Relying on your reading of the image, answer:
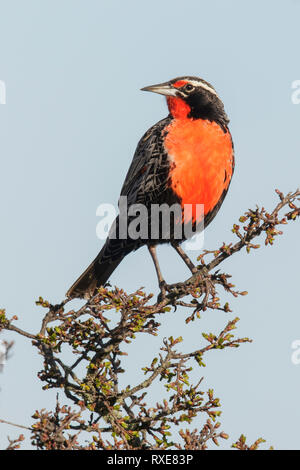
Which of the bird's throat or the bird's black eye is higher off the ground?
the bird's black eye

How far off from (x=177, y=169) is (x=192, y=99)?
1112 mm

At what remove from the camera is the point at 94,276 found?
920 centimetres

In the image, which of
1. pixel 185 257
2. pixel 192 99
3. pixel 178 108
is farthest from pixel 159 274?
pixel 192 99

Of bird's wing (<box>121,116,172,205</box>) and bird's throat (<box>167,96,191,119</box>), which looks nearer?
bird's wing (<box>121,116,172,205</box>)

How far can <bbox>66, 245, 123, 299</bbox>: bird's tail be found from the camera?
9.07 m

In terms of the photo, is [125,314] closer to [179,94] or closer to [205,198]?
[205,198]

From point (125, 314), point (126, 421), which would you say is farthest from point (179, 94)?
point (126, 421)

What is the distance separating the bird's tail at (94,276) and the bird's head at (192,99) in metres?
1.79

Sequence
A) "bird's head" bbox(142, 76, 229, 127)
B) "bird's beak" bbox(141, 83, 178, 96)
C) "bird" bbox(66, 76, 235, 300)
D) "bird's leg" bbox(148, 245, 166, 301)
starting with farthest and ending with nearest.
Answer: "bird's beak" bbox(141, 83, 178, 96) → "bird's head" bbox(142, 76, 229, 127) → "bird's leg" bbox(148, 245, 166, 301) → "bird" bbox(66, 76, 235, 300)

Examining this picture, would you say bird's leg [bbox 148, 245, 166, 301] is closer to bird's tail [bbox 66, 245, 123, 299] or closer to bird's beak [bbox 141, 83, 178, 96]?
bird's tail [bbox 66, 245, 123, 299]

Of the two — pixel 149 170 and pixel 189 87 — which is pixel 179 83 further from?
pixel 149 170

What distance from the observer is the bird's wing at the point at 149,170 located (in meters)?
8.35

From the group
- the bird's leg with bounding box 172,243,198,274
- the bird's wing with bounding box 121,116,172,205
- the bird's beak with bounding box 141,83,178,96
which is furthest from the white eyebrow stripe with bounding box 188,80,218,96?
the bird's leg with bounding box 172,243,198,274
